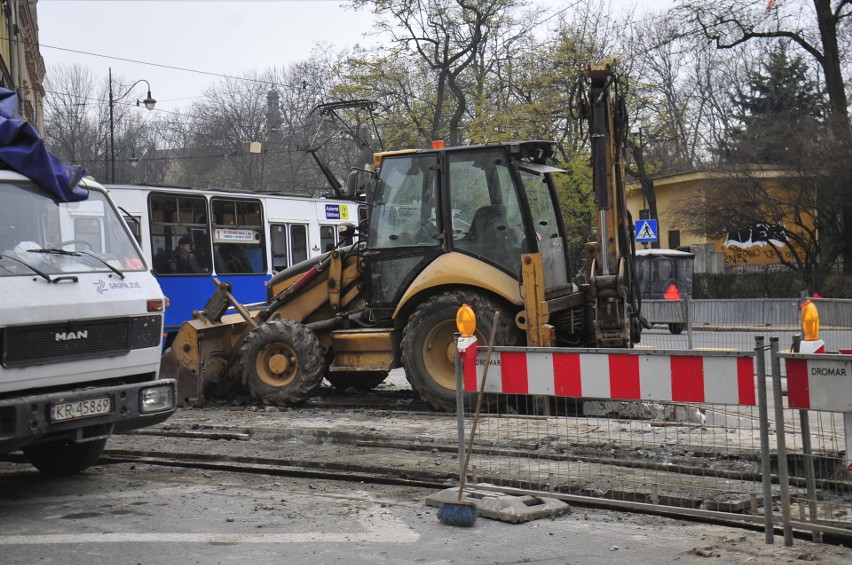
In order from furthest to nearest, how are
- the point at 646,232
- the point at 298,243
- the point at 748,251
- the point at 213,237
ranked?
the point at 748,251 → the point at 646,232 → the point at 298,243 → the point at 213,237

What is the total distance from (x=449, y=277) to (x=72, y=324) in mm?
4830

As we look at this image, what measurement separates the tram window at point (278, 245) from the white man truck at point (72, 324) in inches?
521

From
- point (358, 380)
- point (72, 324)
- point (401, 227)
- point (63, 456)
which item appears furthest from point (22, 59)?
point (72, 324)

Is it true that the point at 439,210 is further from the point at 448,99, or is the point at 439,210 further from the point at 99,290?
the point at 448,99

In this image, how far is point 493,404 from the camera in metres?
7.28

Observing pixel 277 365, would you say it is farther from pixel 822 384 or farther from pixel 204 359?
pixel 822 384

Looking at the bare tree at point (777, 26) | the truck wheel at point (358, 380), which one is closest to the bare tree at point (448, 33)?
the bare tree at point (777, 26)

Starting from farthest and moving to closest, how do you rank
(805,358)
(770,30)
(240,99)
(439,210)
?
(240,99) < (770,30) < (439,210) < (805,358)

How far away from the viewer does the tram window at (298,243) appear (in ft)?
71.2

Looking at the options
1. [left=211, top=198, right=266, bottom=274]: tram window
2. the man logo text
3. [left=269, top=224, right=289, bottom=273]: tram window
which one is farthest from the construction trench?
[left=269, top=224, right=289, bottom=273]: tram window

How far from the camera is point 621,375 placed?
6.25 meters

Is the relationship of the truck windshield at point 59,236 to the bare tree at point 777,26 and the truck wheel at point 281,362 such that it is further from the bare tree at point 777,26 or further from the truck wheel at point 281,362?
the bare tree at point 777,26

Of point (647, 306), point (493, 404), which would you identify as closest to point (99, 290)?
point (493, 404)

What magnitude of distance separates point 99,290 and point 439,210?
4763 mm
